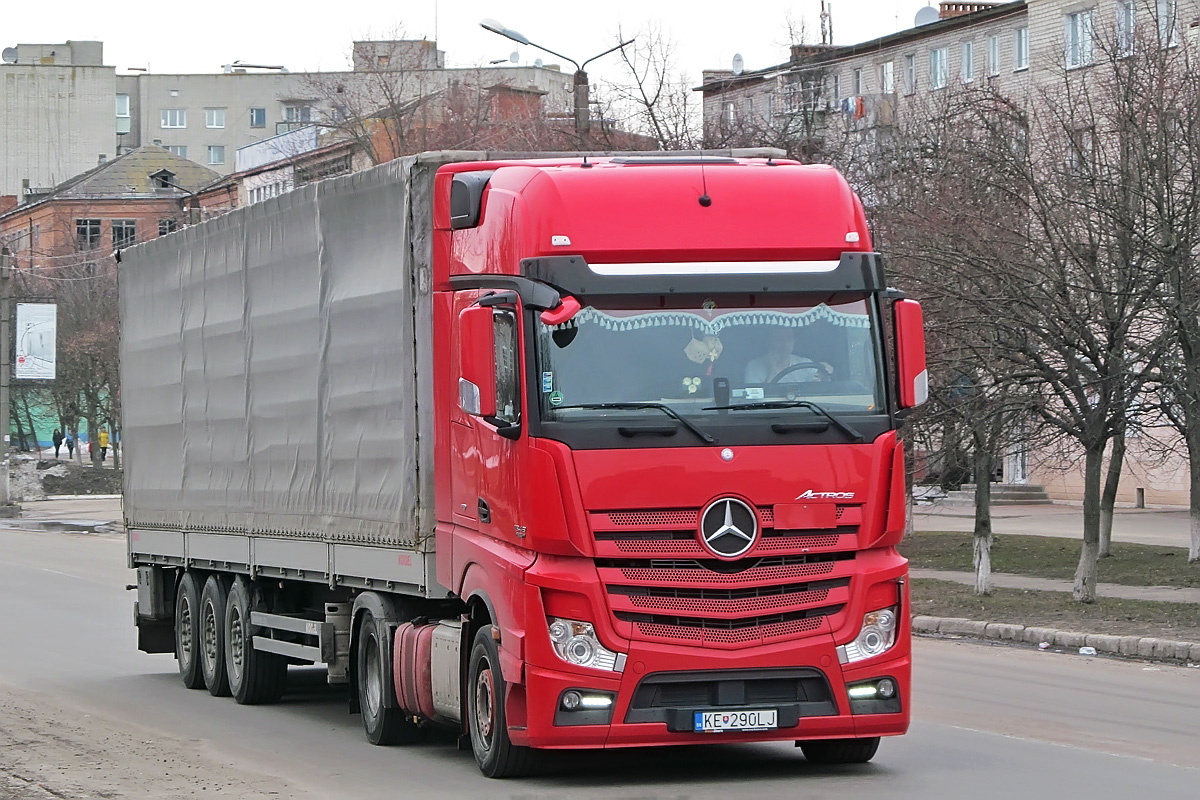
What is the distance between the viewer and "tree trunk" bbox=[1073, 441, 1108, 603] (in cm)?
2212

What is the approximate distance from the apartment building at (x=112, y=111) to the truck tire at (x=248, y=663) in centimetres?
8188

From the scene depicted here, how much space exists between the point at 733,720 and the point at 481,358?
230cm

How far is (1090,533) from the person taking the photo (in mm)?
22266

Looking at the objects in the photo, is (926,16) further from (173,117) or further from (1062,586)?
(173,117)

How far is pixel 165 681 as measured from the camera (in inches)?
679

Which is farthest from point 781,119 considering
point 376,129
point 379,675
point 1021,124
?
point 379,675

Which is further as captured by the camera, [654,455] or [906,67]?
[906,67]

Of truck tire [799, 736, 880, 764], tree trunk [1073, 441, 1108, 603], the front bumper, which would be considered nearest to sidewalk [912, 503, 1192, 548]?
tree trunk [1073, 441, 1108, 603]

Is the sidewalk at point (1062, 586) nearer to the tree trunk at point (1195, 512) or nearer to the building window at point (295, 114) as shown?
the tree trunk at point (1195, 512)

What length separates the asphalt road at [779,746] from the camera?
9.95 metres

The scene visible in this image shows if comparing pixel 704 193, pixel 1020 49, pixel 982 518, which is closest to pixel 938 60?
pixel 1020 49

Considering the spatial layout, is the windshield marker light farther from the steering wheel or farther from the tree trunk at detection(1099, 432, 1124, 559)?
the tree trunk at detection(1099, 432, 1124, 559)

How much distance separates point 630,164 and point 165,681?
8769mm

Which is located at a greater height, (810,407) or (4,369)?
(4,369)
